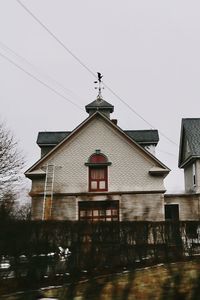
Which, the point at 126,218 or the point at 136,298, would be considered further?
the point at 126,218

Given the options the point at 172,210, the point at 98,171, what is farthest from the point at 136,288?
the point at 172,210

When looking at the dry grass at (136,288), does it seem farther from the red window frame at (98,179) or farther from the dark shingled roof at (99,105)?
the dark shingled roof at (99,105)

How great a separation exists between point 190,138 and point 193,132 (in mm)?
1035

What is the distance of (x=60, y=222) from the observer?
13.3 metres

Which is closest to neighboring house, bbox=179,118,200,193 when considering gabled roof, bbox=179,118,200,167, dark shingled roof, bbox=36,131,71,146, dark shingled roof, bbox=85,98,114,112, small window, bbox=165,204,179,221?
gabled roof, bbox=179,118,200,167

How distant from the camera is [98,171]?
30531 mm

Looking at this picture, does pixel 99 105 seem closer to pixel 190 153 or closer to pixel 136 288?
pixel 190 153

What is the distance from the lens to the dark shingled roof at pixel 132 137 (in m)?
34.8

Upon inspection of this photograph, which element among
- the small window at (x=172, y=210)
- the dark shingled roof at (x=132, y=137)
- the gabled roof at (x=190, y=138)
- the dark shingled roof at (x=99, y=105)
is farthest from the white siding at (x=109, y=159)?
the gabled roof at (x=190, y=138)

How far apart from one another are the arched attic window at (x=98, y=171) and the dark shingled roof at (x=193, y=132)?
24.5ft

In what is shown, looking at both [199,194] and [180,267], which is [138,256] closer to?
[180,267]

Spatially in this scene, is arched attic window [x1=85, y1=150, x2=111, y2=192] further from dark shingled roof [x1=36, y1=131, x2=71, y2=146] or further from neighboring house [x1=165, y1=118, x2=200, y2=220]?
neighboring house [x1=165, y1=118, x2=200, y2=220]

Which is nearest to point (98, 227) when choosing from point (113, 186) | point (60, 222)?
point (60, 222)

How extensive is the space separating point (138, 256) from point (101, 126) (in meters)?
16.4
